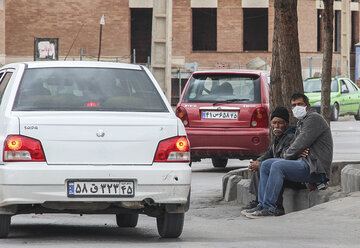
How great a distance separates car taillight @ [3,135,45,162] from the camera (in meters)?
8.34

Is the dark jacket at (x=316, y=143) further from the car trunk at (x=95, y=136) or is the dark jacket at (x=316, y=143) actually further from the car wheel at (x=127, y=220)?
the car trunk at (x=95, y=136)

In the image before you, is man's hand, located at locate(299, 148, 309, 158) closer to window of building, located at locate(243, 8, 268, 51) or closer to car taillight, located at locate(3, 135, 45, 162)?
car taillight, located at locate(3, 135, 45, 162)

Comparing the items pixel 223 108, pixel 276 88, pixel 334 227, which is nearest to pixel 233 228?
pixel 334 227

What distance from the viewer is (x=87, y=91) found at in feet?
30.0

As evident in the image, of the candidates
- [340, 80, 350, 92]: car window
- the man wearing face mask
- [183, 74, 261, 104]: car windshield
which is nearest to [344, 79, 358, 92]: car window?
[340, 80, 350, 92]: car window

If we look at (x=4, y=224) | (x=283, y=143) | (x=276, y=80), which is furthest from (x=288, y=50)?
(x=4, y=224)

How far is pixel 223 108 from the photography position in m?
16.7

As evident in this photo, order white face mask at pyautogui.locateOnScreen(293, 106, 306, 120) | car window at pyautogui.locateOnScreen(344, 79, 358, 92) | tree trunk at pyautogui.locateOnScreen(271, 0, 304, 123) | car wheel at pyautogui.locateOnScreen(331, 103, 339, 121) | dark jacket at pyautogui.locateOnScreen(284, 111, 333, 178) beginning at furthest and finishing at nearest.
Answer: car window at pyautogui.locateOnScreen(344, 79, 358, 92) < car wheel at pyautogui.locateOnScreen(331, 103, 339, 121) < tree trunk at pyautogui.locateOnScreen(271, 0, 304, 123) < white face mask at pyautogui.locateOnScreen(293, 106, 306, 120) < dark jacket at pyautogui.locateOnScreen(284, 111, 333, 178)

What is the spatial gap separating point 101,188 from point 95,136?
0.42m

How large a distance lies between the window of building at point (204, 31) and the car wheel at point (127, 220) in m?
48.4

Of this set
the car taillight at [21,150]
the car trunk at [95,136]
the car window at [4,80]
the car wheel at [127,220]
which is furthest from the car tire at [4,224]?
the car wheel at [127,220]

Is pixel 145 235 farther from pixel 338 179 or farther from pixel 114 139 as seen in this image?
pixel 338 179

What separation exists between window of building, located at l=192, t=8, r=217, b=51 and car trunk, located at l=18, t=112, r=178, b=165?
5020cm

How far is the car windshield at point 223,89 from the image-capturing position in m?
16.9
